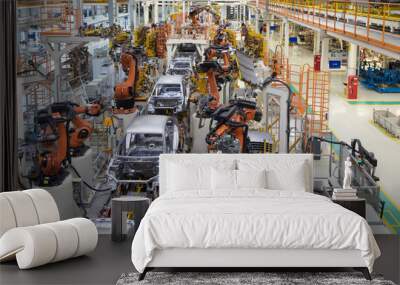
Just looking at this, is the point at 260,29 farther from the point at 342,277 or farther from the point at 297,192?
the point at 342,277

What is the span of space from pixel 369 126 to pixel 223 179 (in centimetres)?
184

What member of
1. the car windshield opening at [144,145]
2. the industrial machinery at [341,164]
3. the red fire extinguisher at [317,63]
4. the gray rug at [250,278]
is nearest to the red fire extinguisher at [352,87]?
the red fire extinguisher at [317,63]

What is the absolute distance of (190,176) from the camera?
6934mm

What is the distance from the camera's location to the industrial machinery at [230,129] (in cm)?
768

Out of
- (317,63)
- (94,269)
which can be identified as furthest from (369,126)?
(94,269)

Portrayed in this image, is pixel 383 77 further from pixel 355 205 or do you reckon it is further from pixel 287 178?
pixel 287 178

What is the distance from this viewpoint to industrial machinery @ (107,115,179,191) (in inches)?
306

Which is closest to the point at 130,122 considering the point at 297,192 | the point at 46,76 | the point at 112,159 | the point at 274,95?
the point at 112,159

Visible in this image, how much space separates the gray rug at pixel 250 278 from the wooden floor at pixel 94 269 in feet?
0.69

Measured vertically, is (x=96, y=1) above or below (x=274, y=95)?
above

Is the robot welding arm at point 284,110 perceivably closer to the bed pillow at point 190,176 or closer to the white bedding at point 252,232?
the bed pillow at point 190,176

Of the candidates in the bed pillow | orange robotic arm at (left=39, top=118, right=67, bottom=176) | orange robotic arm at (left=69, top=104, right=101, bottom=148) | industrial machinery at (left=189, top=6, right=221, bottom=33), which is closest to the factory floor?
industrial machinery at (left=189, top=6, right=221, bottom=33)

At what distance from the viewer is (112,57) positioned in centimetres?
788

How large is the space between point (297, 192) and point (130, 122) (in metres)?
2.17
